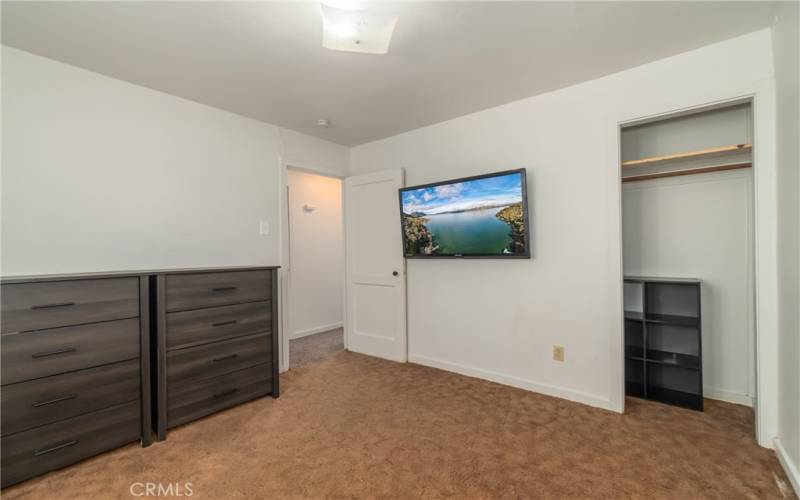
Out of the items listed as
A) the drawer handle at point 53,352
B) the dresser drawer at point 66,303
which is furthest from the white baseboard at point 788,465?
the drawer handle at point 53,352

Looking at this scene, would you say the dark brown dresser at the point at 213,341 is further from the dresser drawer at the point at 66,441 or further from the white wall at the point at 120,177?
the white wall at the point at 120,177

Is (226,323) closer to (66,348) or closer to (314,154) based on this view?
(66,348)

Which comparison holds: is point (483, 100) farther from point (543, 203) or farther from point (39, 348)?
point (39, 348)

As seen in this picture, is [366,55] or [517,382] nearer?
[366,55]

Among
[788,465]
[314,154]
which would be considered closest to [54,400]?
[314,154]

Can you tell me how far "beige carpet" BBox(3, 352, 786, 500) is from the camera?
5.61 feet

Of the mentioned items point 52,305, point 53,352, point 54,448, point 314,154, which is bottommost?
point 54,448

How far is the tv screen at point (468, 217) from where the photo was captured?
2793 millimetres

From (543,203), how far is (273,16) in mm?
2220

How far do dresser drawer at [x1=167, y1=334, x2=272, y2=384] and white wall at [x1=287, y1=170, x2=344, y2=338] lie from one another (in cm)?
192

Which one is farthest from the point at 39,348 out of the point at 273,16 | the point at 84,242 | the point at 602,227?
the point at 602,227

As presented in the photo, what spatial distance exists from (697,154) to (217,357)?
361 centimetres

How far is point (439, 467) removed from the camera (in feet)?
6.16

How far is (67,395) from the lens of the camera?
6.19 ft
